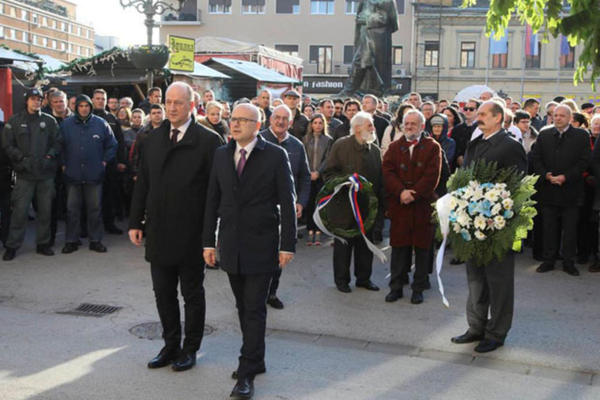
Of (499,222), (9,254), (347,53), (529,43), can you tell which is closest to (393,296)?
(499,222)

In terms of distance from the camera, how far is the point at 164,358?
5.57 m

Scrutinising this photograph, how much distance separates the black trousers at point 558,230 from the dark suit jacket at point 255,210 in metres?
5.41

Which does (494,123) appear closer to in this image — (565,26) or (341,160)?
(341,160)

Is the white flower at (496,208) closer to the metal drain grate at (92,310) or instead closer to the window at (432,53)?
the metal drain grate at (92,310)

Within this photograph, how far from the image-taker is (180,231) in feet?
17.7

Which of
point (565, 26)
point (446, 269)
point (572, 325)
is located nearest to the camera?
point (565, 26)

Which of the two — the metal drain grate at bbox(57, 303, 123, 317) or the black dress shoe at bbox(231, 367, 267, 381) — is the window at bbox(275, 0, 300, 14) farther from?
the black dress shoe at bbox(231, 367, 267, 381)

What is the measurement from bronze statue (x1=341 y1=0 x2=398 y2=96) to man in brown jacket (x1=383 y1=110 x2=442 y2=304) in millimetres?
9541

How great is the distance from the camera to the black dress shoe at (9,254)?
9.41 metres

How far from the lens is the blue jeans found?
9.98 metres

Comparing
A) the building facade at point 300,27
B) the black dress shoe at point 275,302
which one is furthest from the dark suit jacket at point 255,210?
the building facade at point 300,27

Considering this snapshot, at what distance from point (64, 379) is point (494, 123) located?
4161 mm

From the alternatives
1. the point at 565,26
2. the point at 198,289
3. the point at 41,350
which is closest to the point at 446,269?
the point at 198,289

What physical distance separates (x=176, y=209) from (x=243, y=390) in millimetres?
1425
